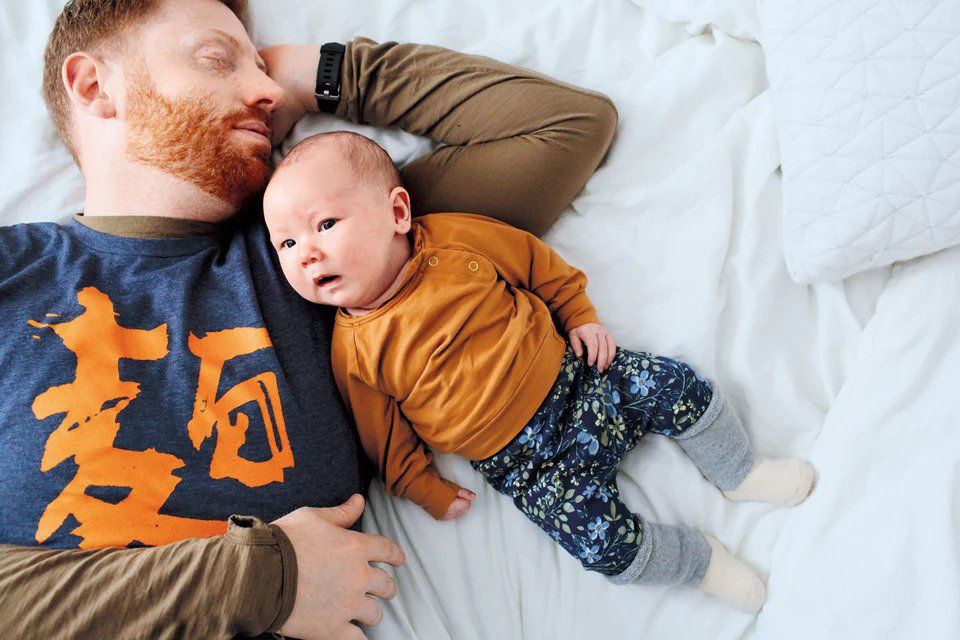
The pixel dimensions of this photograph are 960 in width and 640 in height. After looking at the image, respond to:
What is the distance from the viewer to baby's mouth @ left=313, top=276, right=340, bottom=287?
A: 1052 mm

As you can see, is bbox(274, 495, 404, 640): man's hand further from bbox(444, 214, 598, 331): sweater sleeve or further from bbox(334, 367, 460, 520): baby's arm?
bbox(444, 214, 598, 331): sweater sleeve

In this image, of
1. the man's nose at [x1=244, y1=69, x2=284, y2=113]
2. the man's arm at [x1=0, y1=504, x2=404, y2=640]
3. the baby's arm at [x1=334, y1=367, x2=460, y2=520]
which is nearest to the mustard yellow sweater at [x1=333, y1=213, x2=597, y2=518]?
the baby's arm at [x1=334, y1=367, x2=460, y2=520]

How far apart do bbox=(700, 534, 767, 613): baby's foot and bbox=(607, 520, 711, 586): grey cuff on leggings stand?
0.01m

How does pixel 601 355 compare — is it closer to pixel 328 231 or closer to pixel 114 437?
pixel 328 231

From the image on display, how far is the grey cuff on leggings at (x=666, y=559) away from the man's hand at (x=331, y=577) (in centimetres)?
38

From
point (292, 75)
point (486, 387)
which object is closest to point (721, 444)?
point (486, 387)

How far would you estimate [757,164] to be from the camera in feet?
3.85

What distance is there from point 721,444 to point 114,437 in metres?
0.91

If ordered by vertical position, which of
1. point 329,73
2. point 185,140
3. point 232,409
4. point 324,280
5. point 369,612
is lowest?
point 369,612

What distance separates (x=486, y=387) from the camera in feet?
3.44

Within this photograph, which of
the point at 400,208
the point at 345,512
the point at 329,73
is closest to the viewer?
the point at 345,512

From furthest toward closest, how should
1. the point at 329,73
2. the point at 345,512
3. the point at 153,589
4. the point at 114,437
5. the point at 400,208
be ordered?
the point at 329,73
the point at 400,208
the point at 345,512
the point at 114,437
the point at 153,589

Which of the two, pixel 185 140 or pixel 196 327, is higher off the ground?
pixel 185 140

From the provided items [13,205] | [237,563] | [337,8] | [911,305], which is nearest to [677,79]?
[911,305]
